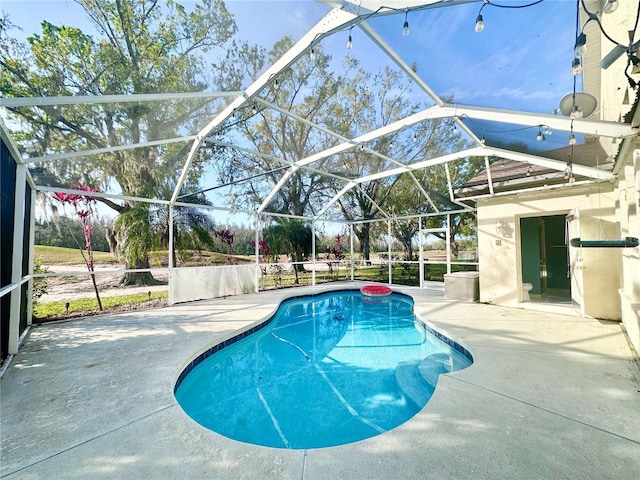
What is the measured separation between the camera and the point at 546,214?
6.88 meters

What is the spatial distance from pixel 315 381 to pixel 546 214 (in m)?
7.02

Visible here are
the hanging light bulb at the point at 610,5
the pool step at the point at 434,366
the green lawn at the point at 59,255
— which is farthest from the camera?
the green lawn at the point at 59,255

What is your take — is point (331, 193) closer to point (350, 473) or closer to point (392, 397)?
point (392, 397)

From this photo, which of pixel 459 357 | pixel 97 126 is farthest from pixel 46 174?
pixel 459 357

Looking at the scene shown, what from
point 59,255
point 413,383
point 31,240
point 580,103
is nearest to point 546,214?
point 580,103

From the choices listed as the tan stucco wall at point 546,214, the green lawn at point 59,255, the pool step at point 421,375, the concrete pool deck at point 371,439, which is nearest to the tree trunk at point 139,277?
the green lawn at point 59,255

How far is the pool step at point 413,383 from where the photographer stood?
3508 millimetres

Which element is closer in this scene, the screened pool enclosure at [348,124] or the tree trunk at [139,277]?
the screened pool enclosure at [348,124]

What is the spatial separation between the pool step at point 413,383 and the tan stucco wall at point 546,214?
4404mm

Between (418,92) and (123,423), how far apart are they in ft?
20.7

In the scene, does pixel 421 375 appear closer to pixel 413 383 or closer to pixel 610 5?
pixel 413 383

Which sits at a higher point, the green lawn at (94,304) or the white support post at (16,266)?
the white support post at (16,266)

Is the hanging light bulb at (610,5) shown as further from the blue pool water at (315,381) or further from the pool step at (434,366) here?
the pool step at (434,366)

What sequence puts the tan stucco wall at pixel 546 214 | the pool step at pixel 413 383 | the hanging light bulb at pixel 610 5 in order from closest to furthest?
the hanging light bulb at pixel 610 5 → the pool step at pixel 413 383 → the tan stucco wall at pixel 546 214
